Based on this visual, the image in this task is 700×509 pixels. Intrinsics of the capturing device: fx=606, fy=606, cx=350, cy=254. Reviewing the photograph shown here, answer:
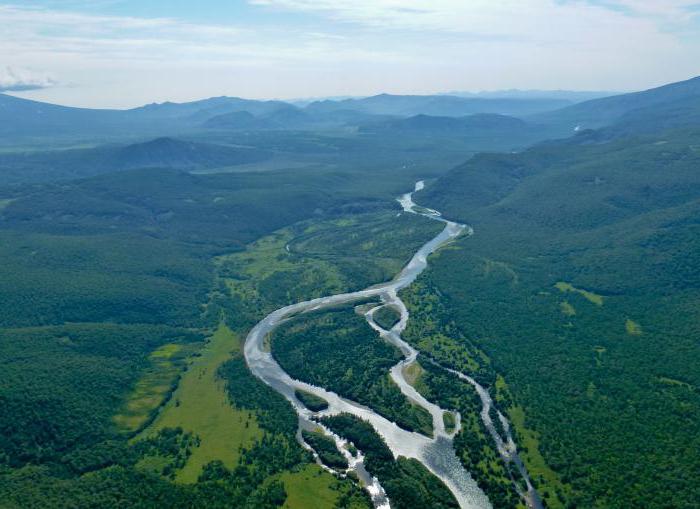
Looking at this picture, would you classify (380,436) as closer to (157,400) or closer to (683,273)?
(157,400)

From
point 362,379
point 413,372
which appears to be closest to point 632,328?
point 413,372

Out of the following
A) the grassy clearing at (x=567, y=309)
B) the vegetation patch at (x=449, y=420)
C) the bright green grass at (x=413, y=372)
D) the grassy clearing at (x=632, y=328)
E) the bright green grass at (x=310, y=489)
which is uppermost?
the bright green grass at (x=310, y=489)

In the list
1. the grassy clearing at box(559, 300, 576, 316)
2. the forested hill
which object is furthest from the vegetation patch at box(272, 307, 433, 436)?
the grassy clearing at box(559, 300, 576, 316)

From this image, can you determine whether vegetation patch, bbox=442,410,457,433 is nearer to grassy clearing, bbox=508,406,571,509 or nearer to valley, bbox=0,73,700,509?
valley, bbox=0,73,700,509

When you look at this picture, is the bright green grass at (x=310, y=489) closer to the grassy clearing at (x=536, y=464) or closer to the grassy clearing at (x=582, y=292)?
the grassy clearing at (x=536, y=464)

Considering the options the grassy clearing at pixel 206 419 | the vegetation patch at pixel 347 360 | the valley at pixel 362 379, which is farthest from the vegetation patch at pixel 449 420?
the grassy clearing at pixel 206 419

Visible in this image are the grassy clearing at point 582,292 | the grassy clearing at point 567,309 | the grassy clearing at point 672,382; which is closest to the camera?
the grassy clearing at point 672,382

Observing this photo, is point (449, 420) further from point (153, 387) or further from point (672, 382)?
point (153, 387)
